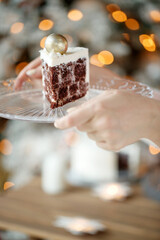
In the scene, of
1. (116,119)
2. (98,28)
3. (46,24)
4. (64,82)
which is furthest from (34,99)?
(46,24)

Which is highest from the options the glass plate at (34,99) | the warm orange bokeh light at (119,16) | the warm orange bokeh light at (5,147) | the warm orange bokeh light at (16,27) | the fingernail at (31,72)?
the warm orange bokeh light at (16,27)

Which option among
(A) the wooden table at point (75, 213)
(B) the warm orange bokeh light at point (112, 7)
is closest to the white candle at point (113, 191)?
(A) the wooden table at point (75, 213)

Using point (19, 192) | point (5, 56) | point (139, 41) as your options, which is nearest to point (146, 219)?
point (19, 192)

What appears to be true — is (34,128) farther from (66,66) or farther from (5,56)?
(66,66)

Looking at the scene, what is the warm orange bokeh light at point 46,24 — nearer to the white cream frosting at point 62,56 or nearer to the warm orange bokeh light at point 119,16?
the warm orange bokeh light at point 119,16

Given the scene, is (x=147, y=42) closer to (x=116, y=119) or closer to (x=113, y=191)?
(x=113, y=191)

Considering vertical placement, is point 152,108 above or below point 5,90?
below
